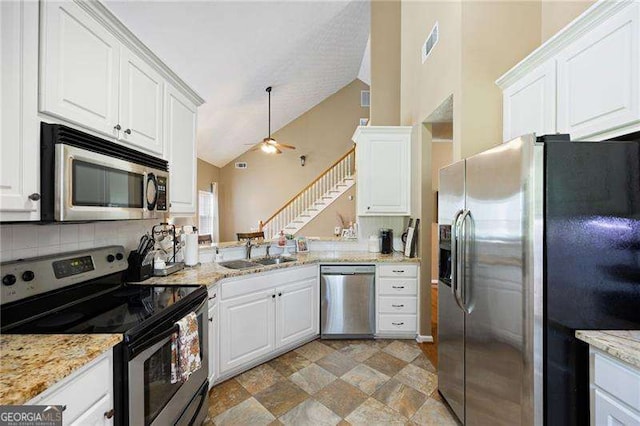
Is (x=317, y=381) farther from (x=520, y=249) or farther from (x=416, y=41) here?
(x=416, y=41)

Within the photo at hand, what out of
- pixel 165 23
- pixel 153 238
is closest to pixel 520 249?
pixel 153 238

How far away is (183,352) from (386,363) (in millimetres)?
1935

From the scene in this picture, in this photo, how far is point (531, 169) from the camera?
4.08 feet

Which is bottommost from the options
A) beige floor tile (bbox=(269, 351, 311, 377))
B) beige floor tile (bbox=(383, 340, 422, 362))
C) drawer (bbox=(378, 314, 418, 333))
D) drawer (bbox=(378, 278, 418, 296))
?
beige floor tile (bbox=(383, 340, 422, 362))

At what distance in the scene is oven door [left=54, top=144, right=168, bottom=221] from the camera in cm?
113

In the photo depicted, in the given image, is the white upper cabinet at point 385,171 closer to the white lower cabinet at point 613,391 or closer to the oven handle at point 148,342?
the white lower cabinet at point 613,391

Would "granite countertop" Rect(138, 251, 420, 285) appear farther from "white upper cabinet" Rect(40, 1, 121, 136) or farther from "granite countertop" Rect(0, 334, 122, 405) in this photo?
"white upper cabinet" Rect(40, 1, 121, 136)

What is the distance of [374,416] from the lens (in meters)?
1.92

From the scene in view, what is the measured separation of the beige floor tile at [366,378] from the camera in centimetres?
224

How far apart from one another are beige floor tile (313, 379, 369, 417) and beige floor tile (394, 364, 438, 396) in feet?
1.42

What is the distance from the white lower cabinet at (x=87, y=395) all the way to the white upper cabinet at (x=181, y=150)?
4.04 ft

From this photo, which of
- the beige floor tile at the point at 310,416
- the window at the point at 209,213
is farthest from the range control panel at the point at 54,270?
the window at the point at 209,213

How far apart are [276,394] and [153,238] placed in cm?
159

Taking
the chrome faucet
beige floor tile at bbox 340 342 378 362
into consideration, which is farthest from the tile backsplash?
beige floor tile at bbox 340 342 378 362
